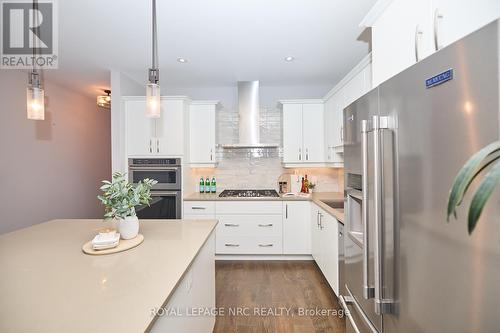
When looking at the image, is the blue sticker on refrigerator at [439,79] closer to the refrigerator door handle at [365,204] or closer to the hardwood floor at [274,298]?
the refrigerator door handle at [365,204]

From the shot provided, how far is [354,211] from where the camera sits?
159 cm

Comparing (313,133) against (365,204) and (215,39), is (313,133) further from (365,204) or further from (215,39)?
(365,204)

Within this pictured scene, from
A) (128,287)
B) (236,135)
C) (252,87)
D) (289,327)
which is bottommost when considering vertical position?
(289,327)

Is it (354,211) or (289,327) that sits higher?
(354,211)

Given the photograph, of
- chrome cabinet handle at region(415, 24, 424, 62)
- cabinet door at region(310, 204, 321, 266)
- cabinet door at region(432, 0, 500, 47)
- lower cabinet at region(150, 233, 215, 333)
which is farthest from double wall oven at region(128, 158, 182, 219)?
cabinet door at region(432, 0, 500, 47)

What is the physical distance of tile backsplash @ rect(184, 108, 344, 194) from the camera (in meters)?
3.90

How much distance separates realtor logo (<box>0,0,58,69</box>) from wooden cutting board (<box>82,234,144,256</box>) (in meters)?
1.29

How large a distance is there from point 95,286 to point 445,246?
4.03 feet

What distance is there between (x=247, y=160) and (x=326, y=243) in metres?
1.80

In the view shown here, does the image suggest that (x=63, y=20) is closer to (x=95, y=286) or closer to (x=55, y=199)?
(x=95, y=286)

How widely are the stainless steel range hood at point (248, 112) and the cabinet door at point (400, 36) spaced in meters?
2.11

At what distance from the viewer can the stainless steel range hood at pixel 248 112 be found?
3.55m

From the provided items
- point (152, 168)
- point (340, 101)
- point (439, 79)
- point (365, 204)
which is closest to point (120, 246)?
point (365, 204)

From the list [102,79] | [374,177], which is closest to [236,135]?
[102,79]
